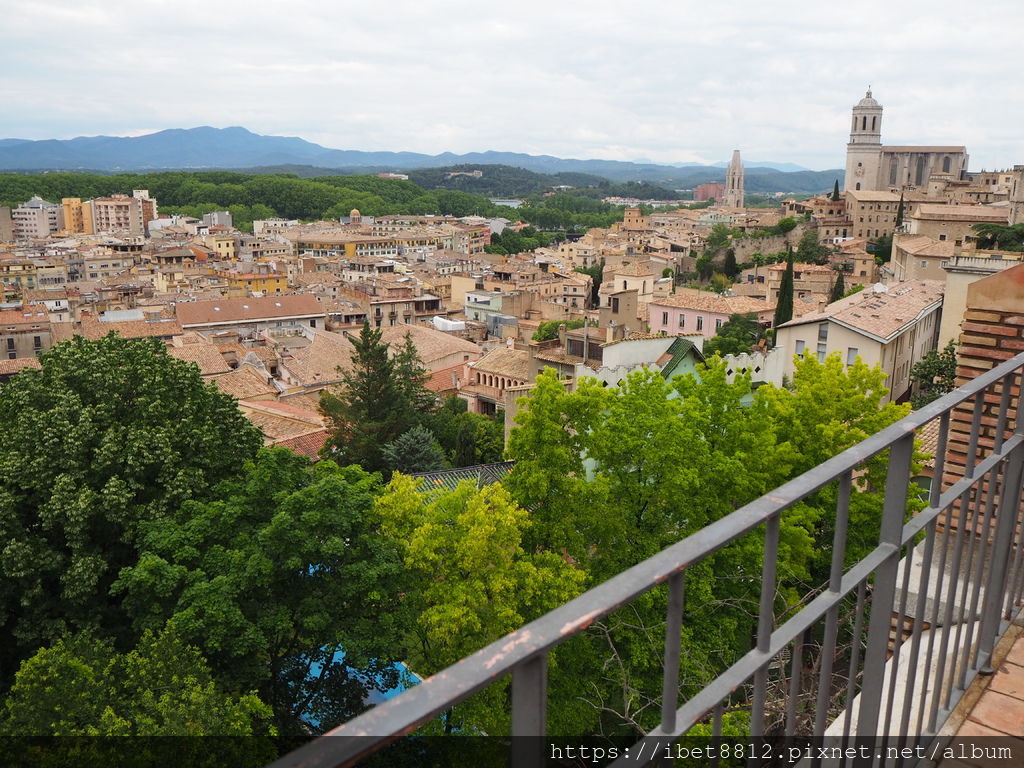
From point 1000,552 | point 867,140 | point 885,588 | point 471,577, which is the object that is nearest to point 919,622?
point 885,588

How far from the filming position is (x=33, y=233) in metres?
122

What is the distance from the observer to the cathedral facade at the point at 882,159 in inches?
3752

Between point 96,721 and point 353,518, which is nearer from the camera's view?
point 96,721

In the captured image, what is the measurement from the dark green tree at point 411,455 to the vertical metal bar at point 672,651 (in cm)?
2396

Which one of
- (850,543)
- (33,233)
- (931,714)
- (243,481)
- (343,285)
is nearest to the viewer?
(931,714)

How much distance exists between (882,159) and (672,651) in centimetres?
10928

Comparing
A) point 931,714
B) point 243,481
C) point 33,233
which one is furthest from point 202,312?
point 33,233

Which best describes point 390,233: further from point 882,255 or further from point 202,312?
point 882,255

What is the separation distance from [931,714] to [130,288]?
68.7 meters

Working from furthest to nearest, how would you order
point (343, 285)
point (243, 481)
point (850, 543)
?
point (343, 285), point (243, 481), point (850, 543)

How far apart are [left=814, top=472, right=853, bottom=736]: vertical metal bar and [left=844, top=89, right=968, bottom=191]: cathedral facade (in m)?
103

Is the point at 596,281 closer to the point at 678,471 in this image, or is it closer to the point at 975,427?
the point at 678,471

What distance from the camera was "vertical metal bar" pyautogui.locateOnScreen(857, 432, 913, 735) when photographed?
2.32 m

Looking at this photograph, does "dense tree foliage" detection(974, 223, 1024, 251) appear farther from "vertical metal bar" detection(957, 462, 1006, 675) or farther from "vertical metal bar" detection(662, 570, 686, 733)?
"vertical metal bar" detection(662, 570, 686, 733)
